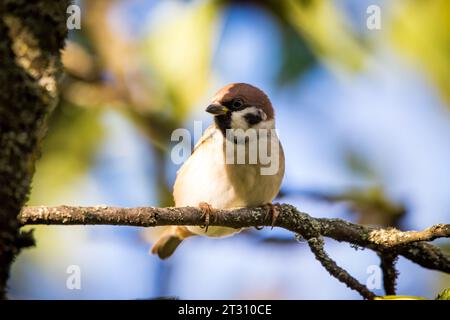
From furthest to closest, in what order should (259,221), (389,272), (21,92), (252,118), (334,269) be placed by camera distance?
(252,118) < (259,221) < (389,272) < (334,269) < (21,92)

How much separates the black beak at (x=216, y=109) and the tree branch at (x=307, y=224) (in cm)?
117

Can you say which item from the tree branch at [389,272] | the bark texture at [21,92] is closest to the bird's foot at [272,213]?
the tree branch at [389,272]

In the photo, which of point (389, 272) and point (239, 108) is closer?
point (389, 272)

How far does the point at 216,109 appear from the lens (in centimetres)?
451

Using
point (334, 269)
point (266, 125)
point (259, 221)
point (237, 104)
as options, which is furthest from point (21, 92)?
point (266, 125)

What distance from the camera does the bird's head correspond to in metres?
4.54

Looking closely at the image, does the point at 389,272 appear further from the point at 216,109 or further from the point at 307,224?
the point at 216,109

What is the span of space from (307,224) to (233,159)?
147 cm

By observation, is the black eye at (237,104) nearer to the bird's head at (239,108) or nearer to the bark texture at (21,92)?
the bird's head at (239,108)

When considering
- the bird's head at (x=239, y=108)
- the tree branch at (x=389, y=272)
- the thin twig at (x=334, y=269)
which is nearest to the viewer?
the thin twig at (x=334, y=269)

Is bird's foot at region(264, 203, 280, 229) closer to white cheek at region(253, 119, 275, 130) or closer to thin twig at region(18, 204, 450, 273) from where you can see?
thin twig at region(18, 204, 450, 273)

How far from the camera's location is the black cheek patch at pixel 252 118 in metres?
4.63

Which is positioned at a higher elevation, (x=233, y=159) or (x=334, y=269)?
(x=233, y=159)

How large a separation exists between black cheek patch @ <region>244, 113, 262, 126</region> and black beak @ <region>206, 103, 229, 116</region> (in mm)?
183
